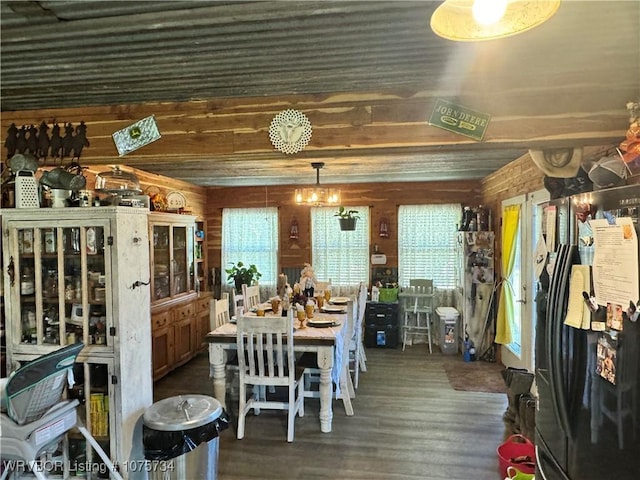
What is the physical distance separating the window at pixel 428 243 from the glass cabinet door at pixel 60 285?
4490 mm

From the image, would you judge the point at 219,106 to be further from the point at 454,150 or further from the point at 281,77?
the point at 454,150

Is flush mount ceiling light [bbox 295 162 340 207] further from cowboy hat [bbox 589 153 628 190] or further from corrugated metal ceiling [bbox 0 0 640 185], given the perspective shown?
cowboy hat [bbox 589 153 628 190]

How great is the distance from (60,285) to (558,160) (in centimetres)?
328

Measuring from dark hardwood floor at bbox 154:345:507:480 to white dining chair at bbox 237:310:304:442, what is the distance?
217 millimetres

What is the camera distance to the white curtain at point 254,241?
662 cm

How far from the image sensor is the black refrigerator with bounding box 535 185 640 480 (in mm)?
1343

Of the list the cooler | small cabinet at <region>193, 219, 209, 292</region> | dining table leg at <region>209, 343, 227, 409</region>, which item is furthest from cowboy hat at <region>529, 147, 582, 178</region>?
small cabinet at <region>193, 219, 209, 292</region>

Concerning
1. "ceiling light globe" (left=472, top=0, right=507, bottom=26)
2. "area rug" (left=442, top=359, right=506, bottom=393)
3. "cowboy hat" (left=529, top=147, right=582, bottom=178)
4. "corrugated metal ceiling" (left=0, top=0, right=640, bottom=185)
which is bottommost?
"area rug" (left=442, top=359, right=506, bottom=393)

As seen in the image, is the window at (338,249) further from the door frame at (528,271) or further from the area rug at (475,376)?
the door frame at (528,271)

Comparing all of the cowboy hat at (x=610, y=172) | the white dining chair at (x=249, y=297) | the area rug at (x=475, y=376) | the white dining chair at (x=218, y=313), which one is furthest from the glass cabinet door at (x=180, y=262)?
the cowboy hat at (x=610, y=172)

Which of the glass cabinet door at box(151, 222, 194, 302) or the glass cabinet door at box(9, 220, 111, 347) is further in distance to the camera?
the glass cabinet door at box(151, 222, 194, 302)

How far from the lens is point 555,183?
8.29 ft

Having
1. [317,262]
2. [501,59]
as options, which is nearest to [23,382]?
[501,59]

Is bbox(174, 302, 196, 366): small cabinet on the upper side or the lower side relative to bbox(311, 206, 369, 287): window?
lower
